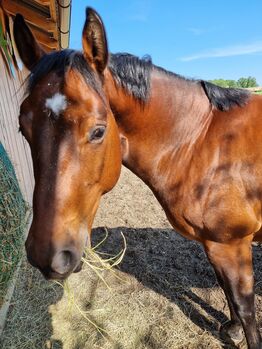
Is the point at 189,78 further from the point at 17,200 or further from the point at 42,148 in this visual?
the point at 17,200

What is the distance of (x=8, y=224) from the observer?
9.91 ft

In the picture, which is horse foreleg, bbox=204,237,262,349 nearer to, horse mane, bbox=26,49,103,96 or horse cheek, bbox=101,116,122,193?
horse cheek, bbox=101,116,122,193

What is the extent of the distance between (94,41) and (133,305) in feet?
8.26

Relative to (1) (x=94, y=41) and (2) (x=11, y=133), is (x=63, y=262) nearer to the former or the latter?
(1) (x=94, y=41)

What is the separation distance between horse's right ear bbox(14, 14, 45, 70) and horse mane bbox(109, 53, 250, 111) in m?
0.48

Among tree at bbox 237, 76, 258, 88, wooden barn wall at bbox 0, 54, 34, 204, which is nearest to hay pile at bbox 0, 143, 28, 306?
wooden barn wall at bbox 0, 54, 34, 204

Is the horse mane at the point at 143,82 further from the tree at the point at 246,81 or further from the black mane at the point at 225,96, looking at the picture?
the tree at the point at 246,81

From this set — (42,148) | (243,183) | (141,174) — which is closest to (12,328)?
(141,174)

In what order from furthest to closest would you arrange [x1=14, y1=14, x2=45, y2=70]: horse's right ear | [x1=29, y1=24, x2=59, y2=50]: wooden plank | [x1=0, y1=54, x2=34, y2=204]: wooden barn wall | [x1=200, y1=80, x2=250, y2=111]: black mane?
[x1=29, y1=24, x2=59, y2=50]: wooden plank
[x1=0, y1=54, x2=34, y2=204]: wooden barn wall
[x1=200, y1=80, x2=250, y2=111]: black mane
[x1=14, y1=14, x2=45, y2=70]: horse's right ear

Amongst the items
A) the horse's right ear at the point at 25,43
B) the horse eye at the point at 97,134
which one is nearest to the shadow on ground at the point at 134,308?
the horse eye at the point at 97,134

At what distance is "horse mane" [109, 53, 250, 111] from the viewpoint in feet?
6.27

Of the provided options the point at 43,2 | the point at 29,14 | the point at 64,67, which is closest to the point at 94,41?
the point at 64,67

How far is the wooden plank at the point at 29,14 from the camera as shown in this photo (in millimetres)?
4898

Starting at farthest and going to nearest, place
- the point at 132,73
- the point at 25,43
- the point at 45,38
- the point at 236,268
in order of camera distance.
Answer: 1. the point at 45,38
2. the point at 236,268
3. the point at 132,73
4. the point at 25,43
